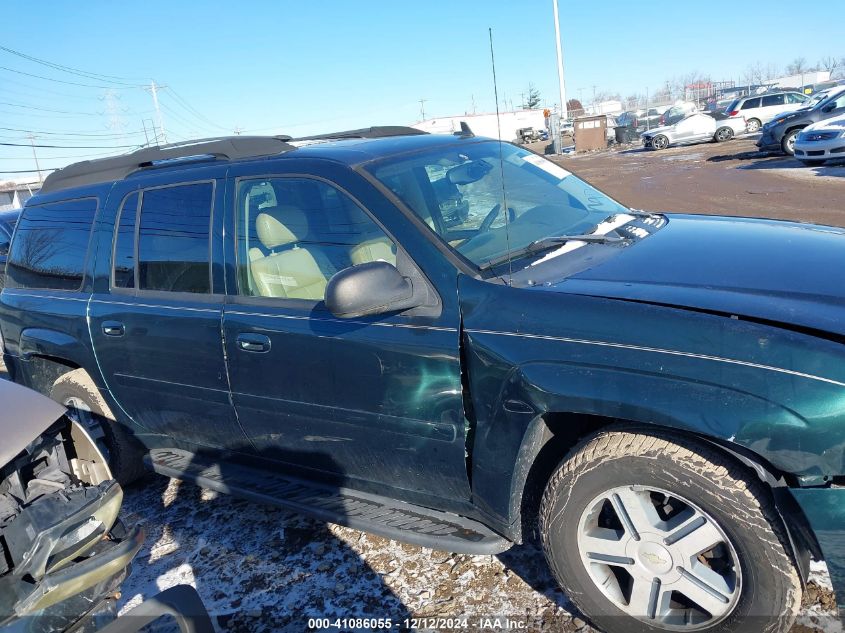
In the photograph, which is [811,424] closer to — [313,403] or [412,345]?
[412,345]

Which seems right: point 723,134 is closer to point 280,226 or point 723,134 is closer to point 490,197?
point 490,197

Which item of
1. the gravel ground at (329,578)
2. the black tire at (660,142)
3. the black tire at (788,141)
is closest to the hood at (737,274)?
the gravel ground at (329,578)

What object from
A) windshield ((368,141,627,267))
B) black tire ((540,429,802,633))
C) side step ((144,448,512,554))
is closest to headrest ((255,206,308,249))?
windshield ((368,141,627,267))

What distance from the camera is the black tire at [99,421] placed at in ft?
12.7

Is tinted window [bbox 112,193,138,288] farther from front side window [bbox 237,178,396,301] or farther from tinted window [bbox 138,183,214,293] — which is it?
front side window [bbox 237,178,396,301]

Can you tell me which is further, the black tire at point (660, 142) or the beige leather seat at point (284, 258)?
the black tire at point (660, 142)

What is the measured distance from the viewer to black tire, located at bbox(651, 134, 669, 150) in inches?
1070

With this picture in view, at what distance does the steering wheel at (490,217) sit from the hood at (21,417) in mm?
1886

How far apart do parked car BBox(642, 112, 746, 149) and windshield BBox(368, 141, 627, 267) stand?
2582 centimetres

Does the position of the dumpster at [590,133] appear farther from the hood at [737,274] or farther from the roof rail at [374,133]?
the hood at [737,274]

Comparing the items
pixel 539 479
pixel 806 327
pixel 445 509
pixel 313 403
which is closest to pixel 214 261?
pixel 313 403

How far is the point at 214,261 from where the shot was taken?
3.17 meters

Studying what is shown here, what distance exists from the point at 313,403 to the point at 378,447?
0.36m

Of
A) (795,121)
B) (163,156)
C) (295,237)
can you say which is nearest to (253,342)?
(295,237)
